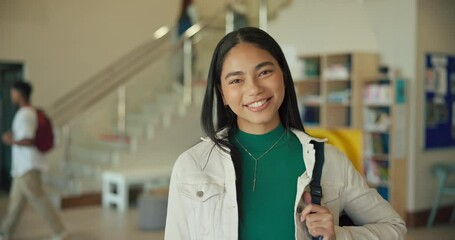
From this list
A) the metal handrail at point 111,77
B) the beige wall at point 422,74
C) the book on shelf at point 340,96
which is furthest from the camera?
the metal handrail at point 111,77

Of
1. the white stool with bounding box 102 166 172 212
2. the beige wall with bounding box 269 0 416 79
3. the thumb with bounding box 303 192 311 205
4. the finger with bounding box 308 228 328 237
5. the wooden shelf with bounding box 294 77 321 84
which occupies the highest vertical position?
the beige wall with bounding box 269 0 416 79

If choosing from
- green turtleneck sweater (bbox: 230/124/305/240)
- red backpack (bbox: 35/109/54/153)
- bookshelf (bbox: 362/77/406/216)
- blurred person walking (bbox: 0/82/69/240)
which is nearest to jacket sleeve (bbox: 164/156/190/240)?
green turtleneck sweater (bbox: 230/124/305/240)

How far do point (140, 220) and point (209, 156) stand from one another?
5308mm

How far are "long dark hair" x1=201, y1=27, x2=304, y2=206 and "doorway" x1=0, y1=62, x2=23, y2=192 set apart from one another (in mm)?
8326

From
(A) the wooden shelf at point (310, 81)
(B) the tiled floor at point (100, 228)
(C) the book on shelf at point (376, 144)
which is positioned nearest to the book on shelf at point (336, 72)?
(A) the wooden shelf at point (310, 81)

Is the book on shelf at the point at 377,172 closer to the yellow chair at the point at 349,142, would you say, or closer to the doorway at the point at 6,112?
the yellow chair at the point at 349,142

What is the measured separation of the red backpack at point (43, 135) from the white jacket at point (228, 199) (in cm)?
440

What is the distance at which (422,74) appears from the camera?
22.6 feet

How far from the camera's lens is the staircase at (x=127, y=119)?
8531mm

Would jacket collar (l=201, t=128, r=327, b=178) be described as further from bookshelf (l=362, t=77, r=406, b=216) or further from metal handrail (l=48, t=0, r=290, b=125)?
metal handrail (l=48, t=0, r=290, b=125)

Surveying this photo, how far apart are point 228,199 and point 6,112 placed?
8.65 meters

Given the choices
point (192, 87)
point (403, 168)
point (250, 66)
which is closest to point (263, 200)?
point (250, 66)

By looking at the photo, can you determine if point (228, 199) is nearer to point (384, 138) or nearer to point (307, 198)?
point (307, 198)

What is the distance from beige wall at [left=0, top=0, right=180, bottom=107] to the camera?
898 cm
